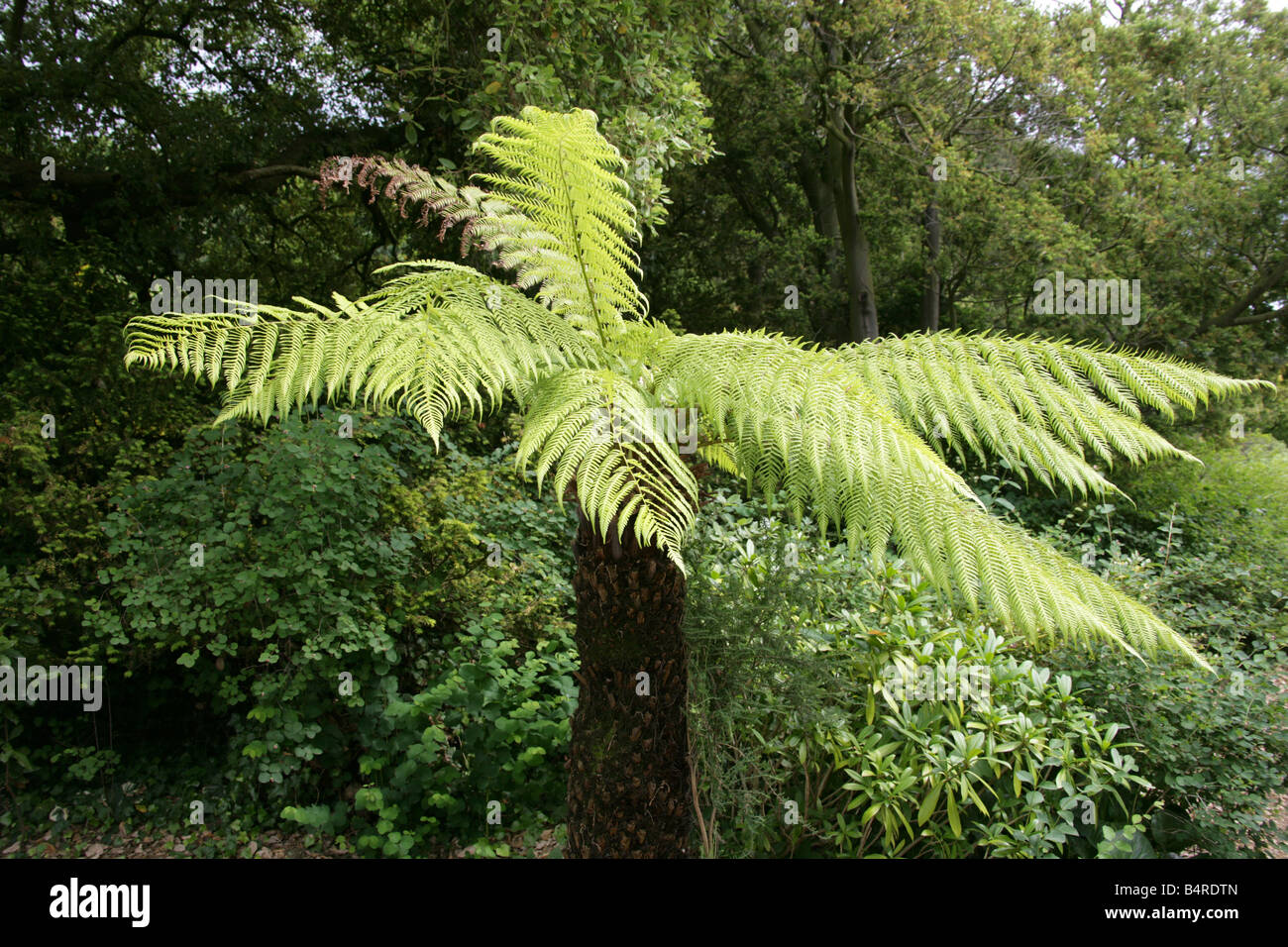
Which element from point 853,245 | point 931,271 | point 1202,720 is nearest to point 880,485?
point 1202,720

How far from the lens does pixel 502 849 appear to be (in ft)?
9.18

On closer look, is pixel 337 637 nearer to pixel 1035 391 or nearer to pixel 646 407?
pixel 646 407

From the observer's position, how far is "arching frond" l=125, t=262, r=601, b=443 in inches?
68.8

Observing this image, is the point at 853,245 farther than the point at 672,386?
Yes

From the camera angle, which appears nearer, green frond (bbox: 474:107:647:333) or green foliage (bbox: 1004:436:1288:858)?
green frond (bbox: 474:107:647:333)

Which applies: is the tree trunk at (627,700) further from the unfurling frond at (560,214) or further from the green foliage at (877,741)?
the unfurling frond at (560,214)

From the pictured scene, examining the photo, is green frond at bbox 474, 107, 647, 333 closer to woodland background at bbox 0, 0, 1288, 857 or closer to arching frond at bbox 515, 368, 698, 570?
arching frond at bbox 515, 368, 698, 570

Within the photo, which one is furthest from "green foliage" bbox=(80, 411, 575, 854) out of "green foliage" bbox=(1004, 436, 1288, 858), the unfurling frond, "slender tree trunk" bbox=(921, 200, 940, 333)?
Answer: "slender tree trunk" bbox=(921, 200, 940, 333)

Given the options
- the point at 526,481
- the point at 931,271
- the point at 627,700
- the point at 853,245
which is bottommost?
the point at 627,700

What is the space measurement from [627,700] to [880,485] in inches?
35.1

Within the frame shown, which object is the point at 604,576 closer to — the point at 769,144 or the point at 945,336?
the point at 945,336

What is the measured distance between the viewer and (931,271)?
6.95 m

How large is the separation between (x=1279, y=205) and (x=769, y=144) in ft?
13.7

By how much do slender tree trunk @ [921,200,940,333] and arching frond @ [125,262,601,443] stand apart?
5.46 meters
